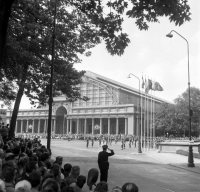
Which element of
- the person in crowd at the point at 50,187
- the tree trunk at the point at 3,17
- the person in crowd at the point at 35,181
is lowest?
the person in crowd at the point at 35,181

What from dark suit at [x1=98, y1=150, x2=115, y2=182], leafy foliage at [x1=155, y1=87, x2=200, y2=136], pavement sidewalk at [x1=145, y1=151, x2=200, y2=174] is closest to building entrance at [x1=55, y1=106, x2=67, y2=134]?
leafy foliage at [x1=155, y1=87, x2=200, y2=136]

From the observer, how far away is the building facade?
87750 mm

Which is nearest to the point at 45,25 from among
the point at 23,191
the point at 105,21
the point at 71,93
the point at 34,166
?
the point at 71,93

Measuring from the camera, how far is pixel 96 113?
93250 millimetres

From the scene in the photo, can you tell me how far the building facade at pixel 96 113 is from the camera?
3455 inches

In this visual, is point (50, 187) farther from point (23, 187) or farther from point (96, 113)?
point (96, 113)

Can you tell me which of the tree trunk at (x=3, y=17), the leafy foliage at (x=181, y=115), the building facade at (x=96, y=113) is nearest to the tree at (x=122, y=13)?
the tree trunk at (x=3, y=17)

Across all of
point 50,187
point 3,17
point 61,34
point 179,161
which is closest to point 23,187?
point 50,187

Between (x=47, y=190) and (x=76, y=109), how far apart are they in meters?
96.4

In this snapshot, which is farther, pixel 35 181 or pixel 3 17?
pixel 3 17

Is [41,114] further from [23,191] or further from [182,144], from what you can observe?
[23,191]

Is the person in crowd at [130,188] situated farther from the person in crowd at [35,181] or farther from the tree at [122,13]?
the tree at [122,13]

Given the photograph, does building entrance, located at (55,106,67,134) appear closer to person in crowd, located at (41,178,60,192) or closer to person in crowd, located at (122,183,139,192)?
person in crowd, located at (41,178,60,192)

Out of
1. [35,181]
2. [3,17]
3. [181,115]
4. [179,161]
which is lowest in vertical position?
[179,161]
